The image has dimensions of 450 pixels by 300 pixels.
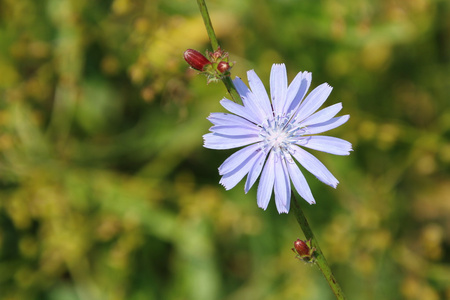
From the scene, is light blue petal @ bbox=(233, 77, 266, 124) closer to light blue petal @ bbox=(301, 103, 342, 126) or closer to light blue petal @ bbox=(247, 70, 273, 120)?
light blue petal @ bbox=(247, 70, 273, 120)

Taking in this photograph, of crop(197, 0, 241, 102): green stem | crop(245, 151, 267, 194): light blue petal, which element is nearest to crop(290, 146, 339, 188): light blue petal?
crop(245, 151, 267, 194): light blue petal

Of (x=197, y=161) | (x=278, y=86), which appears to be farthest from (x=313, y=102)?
(x=197, y=161)

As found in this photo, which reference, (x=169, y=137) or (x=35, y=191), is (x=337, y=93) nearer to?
(x=169, y=137)

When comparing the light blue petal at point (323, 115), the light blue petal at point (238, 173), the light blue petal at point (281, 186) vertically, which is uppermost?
the light blue petal at point (323, 115)

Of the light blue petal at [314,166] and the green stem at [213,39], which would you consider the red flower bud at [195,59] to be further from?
the light blue petal at [314,166]

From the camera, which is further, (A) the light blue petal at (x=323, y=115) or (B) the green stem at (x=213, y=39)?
(A) the light blue petal at (x=323, y=115)

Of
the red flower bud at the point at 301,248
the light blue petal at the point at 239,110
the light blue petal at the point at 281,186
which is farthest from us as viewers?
the light blue petal at the point at 239,110

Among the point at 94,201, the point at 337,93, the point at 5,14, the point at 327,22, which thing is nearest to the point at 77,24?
the point at 5,14

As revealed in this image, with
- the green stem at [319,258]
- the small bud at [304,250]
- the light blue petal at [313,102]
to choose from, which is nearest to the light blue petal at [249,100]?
the light blue petal at [313,102]
